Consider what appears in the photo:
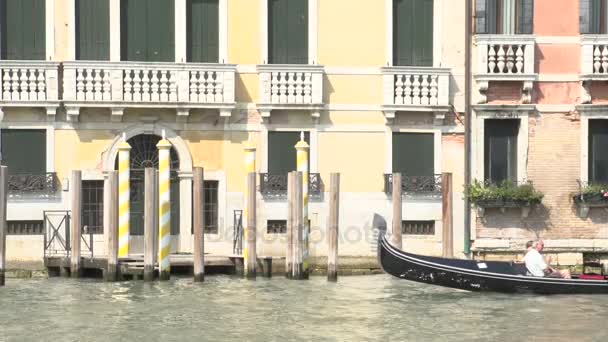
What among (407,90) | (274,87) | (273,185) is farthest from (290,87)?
(407,90)

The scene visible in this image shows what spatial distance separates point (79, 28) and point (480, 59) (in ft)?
17.0

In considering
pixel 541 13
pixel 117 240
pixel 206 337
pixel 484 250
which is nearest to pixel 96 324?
pixel 206 337

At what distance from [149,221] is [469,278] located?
3795mm

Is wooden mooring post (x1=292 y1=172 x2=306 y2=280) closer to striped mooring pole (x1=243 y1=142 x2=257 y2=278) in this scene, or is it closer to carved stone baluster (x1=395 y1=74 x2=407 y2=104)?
striped mooring pole (x1=243 y1=142 x2=257 y2=278)

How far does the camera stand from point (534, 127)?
20.0 m

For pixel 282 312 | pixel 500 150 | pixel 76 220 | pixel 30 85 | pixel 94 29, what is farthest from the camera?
pixel 500 150

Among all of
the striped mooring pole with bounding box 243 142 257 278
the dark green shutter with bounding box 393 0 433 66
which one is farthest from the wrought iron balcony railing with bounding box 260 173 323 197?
the dark green shutter with bounding box 393 0 433 66

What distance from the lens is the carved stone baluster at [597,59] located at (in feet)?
65.1

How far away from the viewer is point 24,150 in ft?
62.8

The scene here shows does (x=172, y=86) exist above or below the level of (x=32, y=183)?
above

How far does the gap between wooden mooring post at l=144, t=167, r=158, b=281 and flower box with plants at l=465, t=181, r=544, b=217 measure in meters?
4.33

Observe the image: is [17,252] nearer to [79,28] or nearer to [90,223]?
[90,223]

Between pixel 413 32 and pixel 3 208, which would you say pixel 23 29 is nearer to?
pixel 3 208

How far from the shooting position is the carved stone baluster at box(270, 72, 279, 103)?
19.5 m
